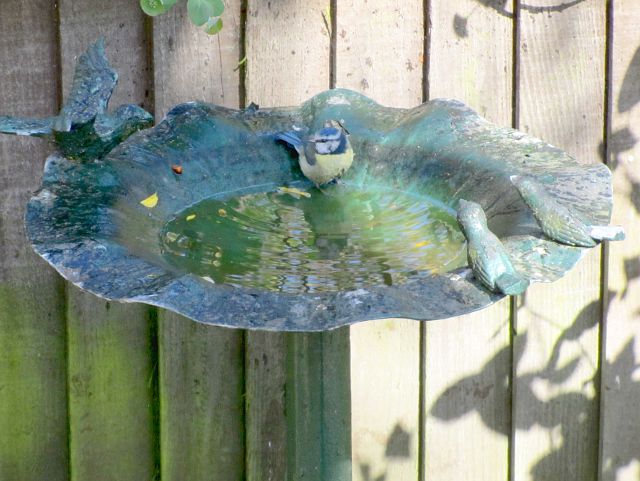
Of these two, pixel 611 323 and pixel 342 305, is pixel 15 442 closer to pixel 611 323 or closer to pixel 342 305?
pixel 342 305

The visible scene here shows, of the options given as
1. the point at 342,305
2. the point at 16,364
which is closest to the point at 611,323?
the point at 342,305

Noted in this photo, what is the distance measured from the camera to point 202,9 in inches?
73.8

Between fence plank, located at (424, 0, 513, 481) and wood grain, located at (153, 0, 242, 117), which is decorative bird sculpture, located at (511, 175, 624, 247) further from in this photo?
wood grain, located at (153, 0, 242, 117)

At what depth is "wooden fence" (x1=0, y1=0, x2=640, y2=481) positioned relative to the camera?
2328 mm

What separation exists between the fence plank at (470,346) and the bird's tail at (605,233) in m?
0.94

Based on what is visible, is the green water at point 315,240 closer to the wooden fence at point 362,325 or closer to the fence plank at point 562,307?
the wooden fence at point 362,325

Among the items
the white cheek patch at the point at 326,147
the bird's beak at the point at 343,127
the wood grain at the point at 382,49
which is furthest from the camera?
the wood grain at the point at 382,49

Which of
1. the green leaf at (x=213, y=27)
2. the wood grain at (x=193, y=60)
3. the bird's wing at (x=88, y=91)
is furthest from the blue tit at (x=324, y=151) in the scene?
the bird's wing at (x=88, y=91)

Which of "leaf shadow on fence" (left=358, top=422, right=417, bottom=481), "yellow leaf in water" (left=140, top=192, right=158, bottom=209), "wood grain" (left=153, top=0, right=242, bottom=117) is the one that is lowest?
"leaf shadow on fence" (left=358, top=422, right=417, bottom=481)

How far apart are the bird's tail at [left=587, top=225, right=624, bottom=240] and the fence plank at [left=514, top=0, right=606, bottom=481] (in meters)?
0.94

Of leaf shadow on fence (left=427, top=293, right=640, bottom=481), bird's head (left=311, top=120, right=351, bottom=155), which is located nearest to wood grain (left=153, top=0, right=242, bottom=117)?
bird's head (left=311, top=120, right=351, bottom=155)

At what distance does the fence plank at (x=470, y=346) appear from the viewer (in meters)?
2.42

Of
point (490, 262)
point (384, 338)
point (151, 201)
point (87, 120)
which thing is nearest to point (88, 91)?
point (87, 120)

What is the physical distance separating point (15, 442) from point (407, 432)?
1007 mm
